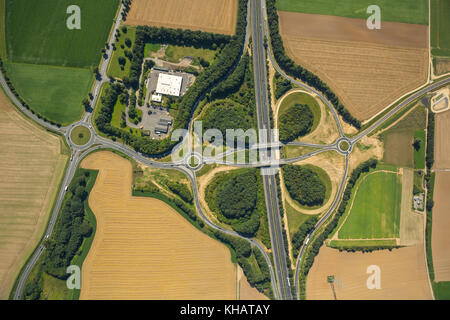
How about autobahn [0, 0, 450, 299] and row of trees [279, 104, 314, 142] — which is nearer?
autobahn [0, 0, 450, 299]

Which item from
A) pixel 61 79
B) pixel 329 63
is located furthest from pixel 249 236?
pixel 61 79

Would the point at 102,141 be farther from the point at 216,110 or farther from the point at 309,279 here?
the point at 309,279

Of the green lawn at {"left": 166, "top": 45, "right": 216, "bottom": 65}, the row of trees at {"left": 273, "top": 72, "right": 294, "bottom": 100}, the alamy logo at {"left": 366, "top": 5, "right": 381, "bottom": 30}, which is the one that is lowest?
the row of trees at {"left": 273, "top": 72, "right": 294, "bottom": 100}

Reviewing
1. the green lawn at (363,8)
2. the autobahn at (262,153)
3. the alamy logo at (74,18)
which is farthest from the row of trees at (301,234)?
the alamy logo at (74,18)

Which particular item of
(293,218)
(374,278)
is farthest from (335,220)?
(374,278)

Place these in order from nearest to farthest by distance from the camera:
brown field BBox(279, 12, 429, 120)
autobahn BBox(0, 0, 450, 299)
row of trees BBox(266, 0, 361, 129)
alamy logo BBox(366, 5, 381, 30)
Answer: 1. autobahn BBox(0, 0, 450, 299)
2. row of trees BBox(266, 0, 361, 129)
3. brown field BBox(279, 12, 429, 120)
4. alamy logo BBox(366, 5, 381, 30)

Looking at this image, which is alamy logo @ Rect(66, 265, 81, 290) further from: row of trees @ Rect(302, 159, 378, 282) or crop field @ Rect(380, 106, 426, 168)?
crop field @ Rect(380, 106, 426, 168)

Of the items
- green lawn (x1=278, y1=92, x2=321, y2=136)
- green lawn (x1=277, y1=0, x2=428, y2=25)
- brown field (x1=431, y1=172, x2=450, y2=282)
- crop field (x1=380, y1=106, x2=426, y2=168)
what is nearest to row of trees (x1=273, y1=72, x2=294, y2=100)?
green lawn (x1=278, y1=92, x2=321, y2=136)
